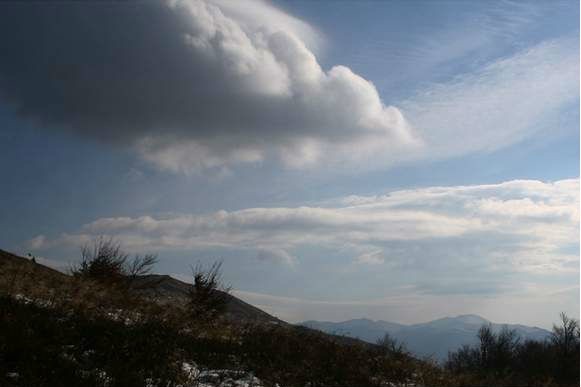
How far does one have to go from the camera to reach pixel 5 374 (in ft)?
27.5

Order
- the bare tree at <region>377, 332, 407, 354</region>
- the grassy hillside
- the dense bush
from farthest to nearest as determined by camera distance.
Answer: the dense bush, the bare tree at <region>377, 332, 407, 354</region>, the grassy hillside

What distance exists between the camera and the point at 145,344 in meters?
11.7

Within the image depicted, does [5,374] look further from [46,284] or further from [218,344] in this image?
[46,284]

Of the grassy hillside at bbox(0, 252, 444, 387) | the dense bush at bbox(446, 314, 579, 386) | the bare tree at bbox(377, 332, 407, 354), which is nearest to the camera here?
the grassy hillside at bbox(0, 252, 444, 387)

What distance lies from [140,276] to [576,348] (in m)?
51.8

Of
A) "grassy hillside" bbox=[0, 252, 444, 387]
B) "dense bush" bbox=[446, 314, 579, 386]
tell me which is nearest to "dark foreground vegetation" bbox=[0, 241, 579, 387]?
"grassy hillside" bbox=[0, 252, 444, 387]

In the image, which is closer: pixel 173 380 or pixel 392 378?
pixel 173 380

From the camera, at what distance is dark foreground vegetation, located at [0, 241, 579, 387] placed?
31.4 feet

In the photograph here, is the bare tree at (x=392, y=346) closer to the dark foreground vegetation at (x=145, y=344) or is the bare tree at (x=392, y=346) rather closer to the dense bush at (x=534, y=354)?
the dark foreground vegetation at (x=145, y=344)

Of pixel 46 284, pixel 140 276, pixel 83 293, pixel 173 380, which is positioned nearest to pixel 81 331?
pixel 173 380

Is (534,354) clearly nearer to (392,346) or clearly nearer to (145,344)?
(392,346)

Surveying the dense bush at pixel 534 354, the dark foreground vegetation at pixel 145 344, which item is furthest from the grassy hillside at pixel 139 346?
the dense bush at pixel 534 354

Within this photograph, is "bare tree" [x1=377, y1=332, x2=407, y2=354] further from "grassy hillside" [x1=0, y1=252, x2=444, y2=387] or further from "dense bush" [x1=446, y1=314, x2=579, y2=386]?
"dense bush" [x1=446, y1=314, x2=579, y2=386]

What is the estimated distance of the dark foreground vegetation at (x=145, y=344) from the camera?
957 cm
